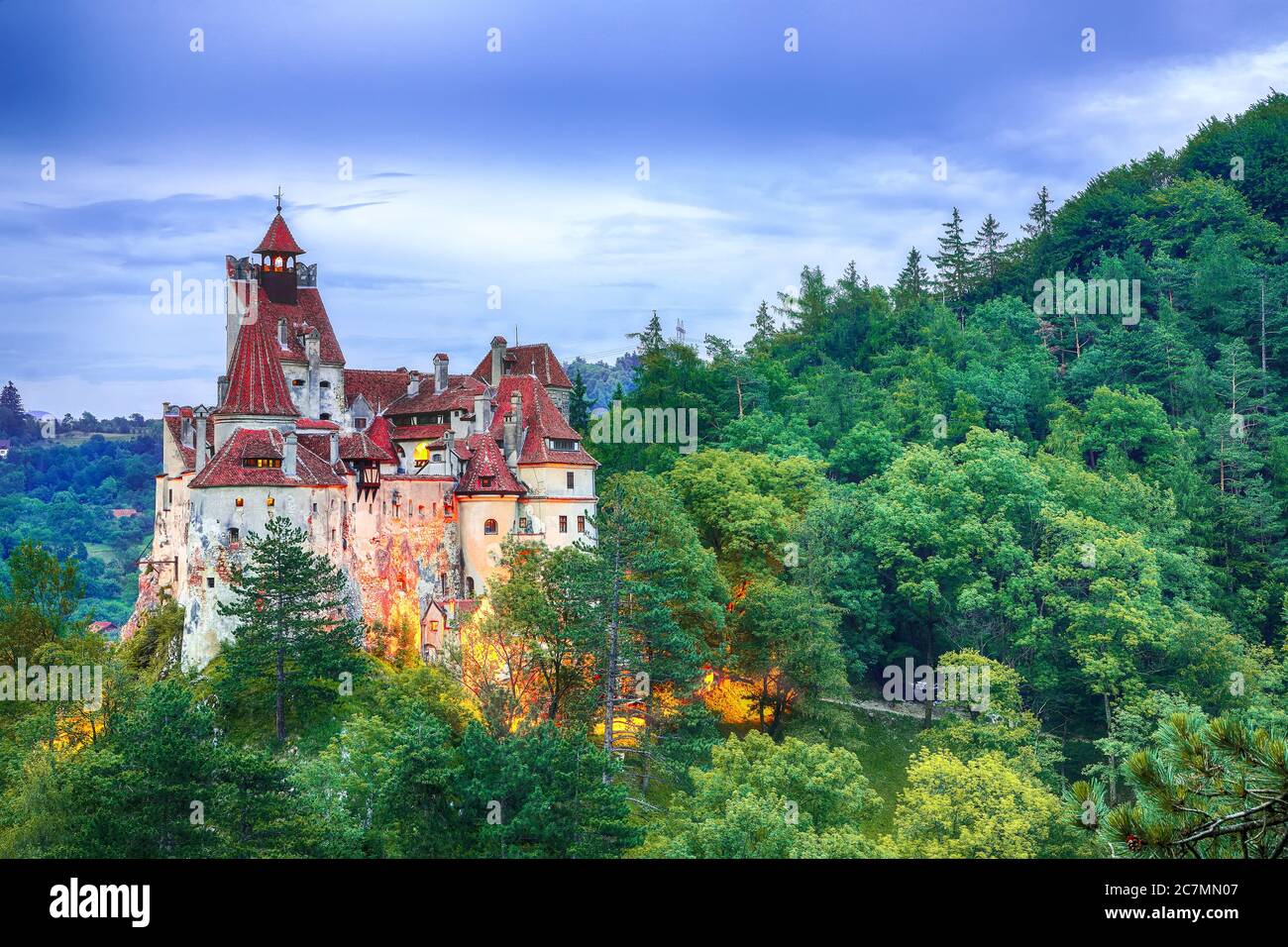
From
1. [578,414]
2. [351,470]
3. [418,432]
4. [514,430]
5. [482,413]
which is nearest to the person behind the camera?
[351,470]

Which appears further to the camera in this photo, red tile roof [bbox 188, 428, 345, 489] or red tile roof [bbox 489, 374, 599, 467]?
red tile roof [bbox 489, 374, 599, 467]

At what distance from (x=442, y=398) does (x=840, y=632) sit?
64.7 ft

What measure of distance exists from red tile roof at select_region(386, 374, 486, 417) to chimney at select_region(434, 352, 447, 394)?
0.19m

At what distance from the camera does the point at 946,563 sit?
6041 cm

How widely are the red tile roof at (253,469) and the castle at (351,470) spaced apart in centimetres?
5

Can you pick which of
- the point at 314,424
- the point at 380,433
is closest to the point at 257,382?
the point at 314,424

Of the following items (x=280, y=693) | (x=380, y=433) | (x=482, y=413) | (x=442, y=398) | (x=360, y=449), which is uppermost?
(x=442, y=398)

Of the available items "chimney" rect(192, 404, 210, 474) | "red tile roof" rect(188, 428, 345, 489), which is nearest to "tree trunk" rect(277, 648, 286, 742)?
"red tile roof" rect(188, 428, 345, 489)

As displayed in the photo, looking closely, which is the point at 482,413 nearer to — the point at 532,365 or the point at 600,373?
the point at 532,365

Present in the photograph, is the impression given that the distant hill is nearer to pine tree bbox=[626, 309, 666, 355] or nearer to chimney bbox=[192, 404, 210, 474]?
pine tree bbox=[626, 309, 666, 355]

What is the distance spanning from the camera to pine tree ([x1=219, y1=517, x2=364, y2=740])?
158 ft

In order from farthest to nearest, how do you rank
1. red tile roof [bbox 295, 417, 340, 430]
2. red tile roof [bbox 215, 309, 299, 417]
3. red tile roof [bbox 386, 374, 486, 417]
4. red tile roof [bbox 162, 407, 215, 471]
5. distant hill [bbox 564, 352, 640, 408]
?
distant hill [bbox 564, 352, 640, 408]
red tile roof [bbox 386, 374, 486, 417]
red tile roof [bbox 295, 417, 340, 430]
red tile roof [bbox 162, 407, 215, 471]
red tile roof [bbox 215, 309, 299, 417]

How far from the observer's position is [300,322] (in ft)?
188
